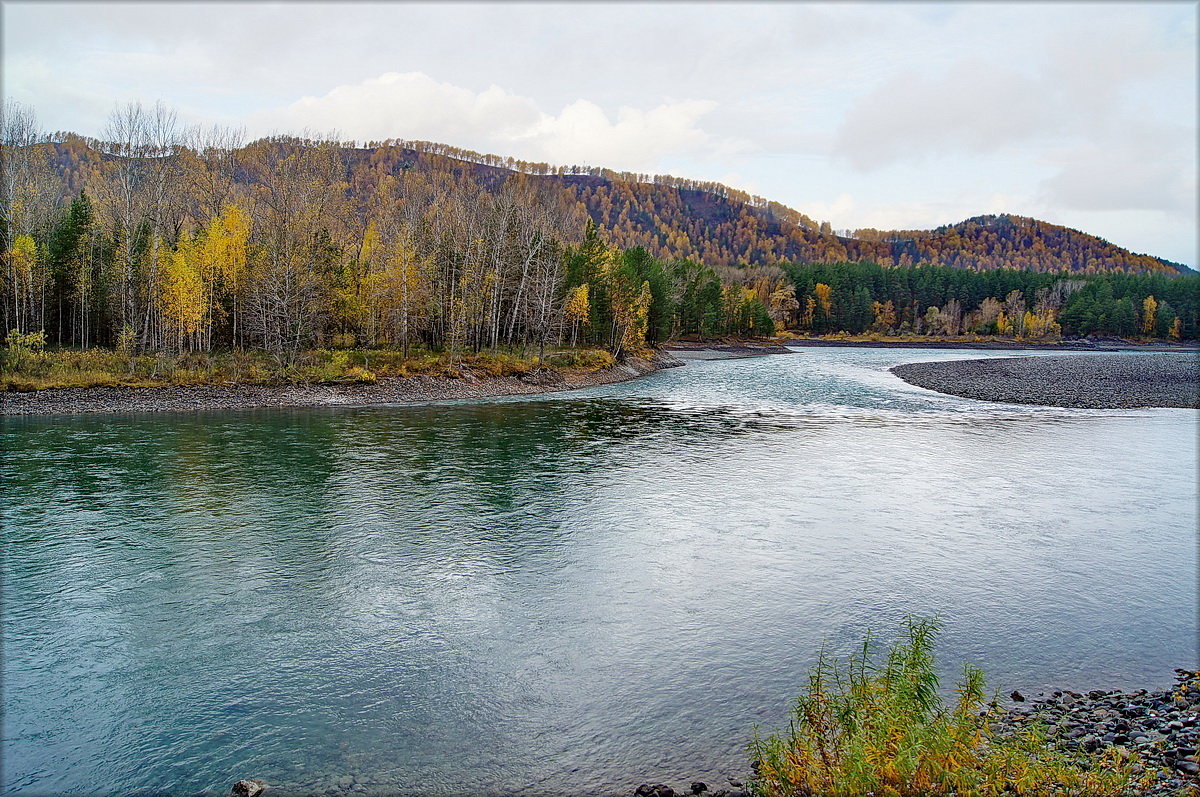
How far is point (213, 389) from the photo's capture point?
41.2 m

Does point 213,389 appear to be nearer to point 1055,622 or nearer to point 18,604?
point 18,604

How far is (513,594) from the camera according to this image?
1394cm

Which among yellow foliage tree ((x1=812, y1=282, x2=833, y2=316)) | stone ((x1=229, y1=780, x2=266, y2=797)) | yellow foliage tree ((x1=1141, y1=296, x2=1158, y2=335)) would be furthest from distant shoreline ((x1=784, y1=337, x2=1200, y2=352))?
stone ((x1=229, y1=780, x2=266, y2=797))

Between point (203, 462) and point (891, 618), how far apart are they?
2400 centimetres

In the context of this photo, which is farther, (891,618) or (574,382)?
(574,382)

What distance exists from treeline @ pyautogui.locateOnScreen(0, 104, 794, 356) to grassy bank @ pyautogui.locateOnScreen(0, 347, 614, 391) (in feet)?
5.94

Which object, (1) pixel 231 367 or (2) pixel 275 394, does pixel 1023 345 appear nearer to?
(2) pixel 275 394

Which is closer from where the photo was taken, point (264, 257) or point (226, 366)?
point (226, 366)

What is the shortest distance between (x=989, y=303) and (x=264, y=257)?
157 meters

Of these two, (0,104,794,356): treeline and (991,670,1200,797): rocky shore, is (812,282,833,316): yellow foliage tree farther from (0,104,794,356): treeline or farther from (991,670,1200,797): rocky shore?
(991,670,1200,797): rocky shore

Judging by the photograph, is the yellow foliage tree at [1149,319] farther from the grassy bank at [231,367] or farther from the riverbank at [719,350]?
the grassy bank at [231,367]

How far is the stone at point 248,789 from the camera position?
7723 mm

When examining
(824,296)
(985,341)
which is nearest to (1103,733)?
(824,296)

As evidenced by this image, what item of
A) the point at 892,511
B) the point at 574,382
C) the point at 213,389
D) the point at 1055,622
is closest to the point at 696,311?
the point at 574,382
